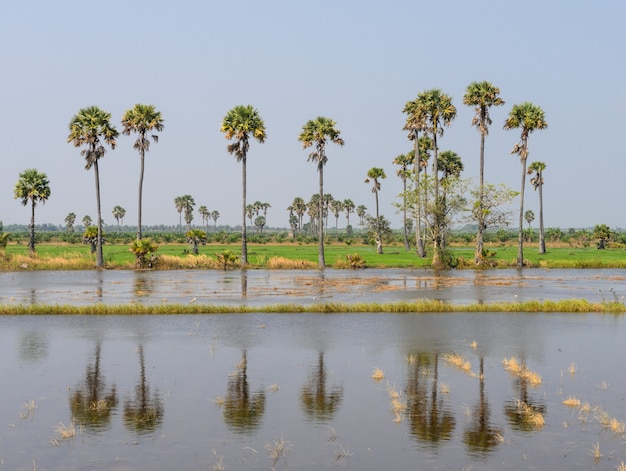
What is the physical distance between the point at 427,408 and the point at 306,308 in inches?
845

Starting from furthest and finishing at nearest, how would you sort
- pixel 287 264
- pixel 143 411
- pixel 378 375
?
pixel 287 264, pixel 378 375, pixel 143 411

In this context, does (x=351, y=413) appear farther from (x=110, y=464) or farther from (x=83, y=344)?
(x=83, y=344)

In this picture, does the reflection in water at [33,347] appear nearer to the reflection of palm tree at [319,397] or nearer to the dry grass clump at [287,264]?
the reflection of palm tree at [319,397]

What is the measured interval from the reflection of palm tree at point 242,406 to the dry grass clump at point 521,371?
26.1ft

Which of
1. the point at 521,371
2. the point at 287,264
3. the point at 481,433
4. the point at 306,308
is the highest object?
the point at 287,264

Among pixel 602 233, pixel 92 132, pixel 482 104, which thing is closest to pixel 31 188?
pixel 92 132

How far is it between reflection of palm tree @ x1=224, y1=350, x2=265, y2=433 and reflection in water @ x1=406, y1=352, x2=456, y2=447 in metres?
3.76

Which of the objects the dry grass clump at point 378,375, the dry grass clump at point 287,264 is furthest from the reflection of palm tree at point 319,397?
the dry grass clump at point 287,264

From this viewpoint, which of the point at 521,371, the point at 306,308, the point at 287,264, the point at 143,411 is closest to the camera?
the point at 143,411

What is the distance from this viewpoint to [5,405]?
61.0 feet

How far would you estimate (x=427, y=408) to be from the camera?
1805 cm

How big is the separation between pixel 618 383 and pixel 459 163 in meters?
102

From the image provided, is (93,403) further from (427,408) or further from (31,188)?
(31,188)

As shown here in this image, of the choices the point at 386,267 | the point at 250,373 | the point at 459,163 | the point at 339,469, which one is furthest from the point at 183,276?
the point at 459,163
